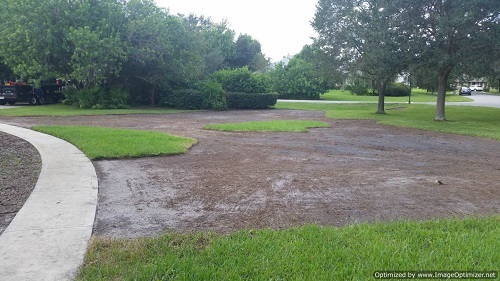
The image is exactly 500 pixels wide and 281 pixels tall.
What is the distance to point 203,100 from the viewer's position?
99.7ft

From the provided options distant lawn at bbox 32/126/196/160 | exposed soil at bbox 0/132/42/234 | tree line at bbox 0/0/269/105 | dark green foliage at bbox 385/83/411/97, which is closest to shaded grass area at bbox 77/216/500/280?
exposed soil at bbox 0/132/42/234

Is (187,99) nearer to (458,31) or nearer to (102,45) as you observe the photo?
(102,45)

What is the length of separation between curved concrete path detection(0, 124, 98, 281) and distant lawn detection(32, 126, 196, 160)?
1.62 meters

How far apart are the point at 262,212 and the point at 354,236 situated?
1.43 meters

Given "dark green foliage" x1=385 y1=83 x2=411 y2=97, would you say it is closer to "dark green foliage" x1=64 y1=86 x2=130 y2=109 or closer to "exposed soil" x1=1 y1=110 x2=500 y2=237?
"dark green foliage" x1=64 y1=86 x2=130 y2=109

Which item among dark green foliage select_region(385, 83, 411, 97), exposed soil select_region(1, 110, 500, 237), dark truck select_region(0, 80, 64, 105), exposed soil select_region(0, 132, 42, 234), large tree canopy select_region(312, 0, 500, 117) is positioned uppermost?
large tree canopy select_region(312, 0, 500, 117)

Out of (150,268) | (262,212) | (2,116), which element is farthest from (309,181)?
(2,116)

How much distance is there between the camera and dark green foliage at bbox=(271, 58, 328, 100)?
4866 cm

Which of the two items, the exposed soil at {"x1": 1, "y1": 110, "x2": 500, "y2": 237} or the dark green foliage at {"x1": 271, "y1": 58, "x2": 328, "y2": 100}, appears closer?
the exposed soil at {"x1": 1, "y1": 110, "x2": 500, "y2": 237}

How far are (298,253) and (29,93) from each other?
3066 centimetres

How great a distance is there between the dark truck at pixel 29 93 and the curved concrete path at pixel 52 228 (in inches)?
961

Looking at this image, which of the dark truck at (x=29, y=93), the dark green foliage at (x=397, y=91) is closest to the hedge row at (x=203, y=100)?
the dark truck at (x=29, y=93)

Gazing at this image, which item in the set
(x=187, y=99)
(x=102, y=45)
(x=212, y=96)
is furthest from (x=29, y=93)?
(x=212, y=96)

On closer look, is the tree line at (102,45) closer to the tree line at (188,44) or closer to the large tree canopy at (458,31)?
the tree line at (188,44)
